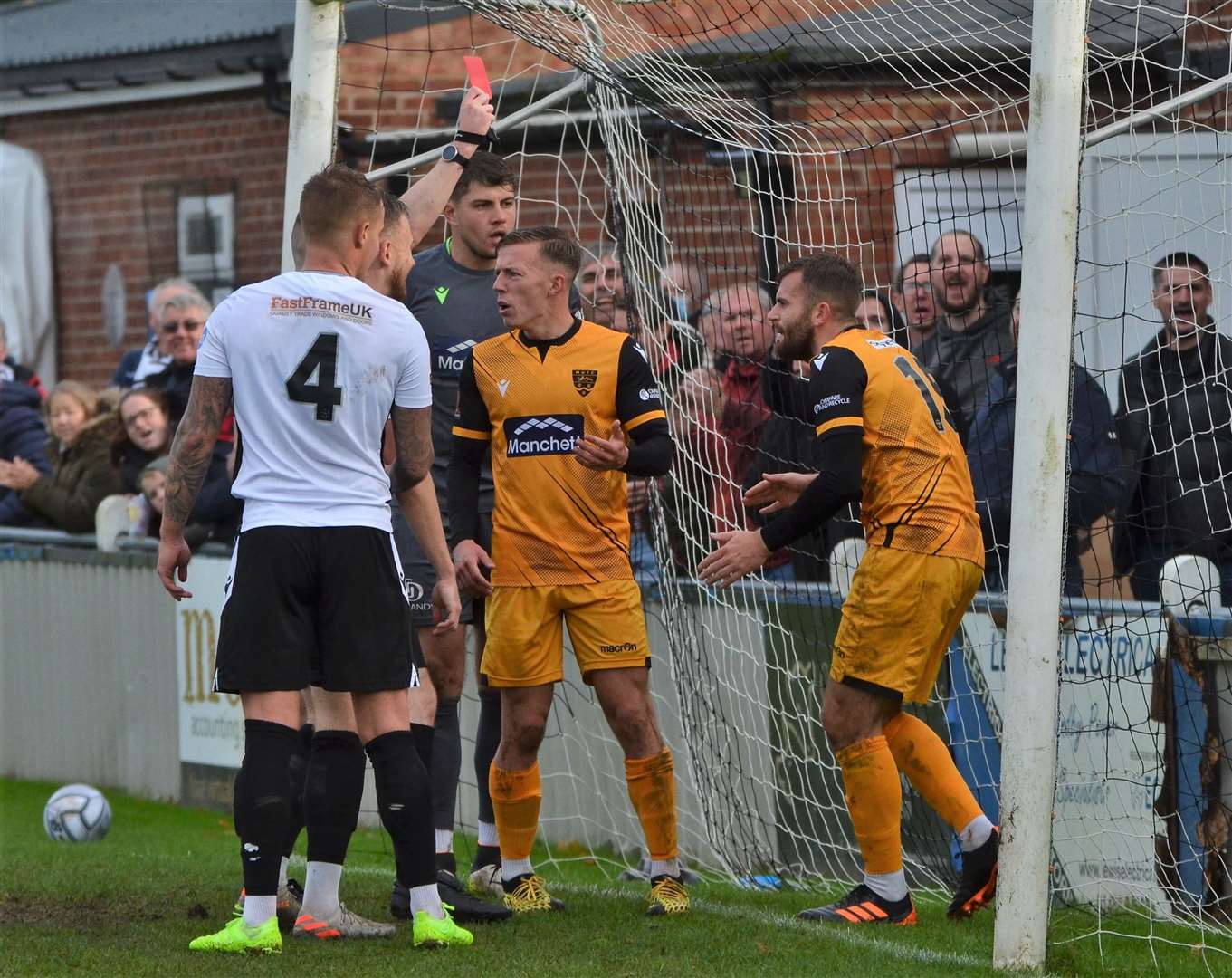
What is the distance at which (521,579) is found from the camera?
582 centimetres

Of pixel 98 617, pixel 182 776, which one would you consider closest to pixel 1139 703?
pixel 182 776

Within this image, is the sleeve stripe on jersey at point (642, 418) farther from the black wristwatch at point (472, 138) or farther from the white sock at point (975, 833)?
the white sock at point (975, 833)

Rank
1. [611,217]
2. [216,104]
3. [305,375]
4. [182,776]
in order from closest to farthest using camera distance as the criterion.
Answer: [305,375] → [611,217] → [182,776] → [216,104]

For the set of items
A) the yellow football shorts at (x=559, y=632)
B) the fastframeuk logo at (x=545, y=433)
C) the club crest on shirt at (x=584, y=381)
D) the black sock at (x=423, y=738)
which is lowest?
the black sock at (x=423, y=738)

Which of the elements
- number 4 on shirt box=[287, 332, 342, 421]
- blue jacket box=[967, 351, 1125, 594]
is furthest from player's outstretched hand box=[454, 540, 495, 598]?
blue jacket box=[967, 351, 1125, 594]

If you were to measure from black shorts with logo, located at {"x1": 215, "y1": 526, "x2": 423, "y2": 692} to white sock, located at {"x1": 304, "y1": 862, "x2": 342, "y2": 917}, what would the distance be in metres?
0.59

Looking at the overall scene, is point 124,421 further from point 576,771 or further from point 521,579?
point 521,579

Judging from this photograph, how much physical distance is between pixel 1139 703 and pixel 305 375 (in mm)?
3271

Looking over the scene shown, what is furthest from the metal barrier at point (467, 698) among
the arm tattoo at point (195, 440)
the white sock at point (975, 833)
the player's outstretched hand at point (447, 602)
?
the arm tattoo at point (195, 440)

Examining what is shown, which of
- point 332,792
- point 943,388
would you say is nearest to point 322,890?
point 332,792

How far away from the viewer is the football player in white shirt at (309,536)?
4.89 metres

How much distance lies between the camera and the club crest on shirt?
5.82 meters

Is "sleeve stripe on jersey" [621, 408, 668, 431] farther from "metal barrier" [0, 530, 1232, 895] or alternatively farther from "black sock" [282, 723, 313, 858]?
"metal barrier" [0, 530, 1232, 895]

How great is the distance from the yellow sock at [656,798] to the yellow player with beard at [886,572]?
1.71 feet
